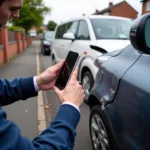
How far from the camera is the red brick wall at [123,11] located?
53531 mm

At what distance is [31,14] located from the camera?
121 feet

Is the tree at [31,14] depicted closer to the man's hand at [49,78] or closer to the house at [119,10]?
the house at [119,10]

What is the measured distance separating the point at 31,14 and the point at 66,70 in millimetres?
36954

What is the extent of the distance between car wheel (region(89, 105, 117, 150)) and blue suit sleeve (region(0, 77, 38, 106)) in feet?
3.17

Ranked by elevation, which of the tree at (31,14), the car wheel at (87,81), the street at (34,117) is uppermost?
the tree at (31,14)

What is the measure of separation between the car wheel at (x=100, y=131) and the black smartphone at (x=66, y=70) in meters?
0.90

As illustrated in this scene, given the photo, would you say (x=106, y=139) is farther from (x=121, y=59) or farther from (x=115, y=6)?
(x=115, y=6)

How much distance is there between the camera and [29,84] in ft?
6.58

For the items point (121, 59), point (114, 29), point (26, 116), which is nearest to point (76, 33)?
point (114, 29)

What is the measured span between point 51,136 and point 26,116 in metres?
3.42

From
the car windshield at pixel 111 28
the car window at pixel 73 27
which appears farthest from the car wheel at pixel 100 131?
the car window at pixel 73 27

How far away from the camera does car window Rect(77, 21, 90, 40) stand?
18.6ft

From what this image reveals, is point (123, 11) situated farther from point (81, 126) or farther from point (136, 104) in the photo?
point (136, 104)

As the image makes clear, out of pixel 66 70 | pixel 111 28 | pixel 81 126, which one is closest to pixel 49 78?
pixel 66 70
